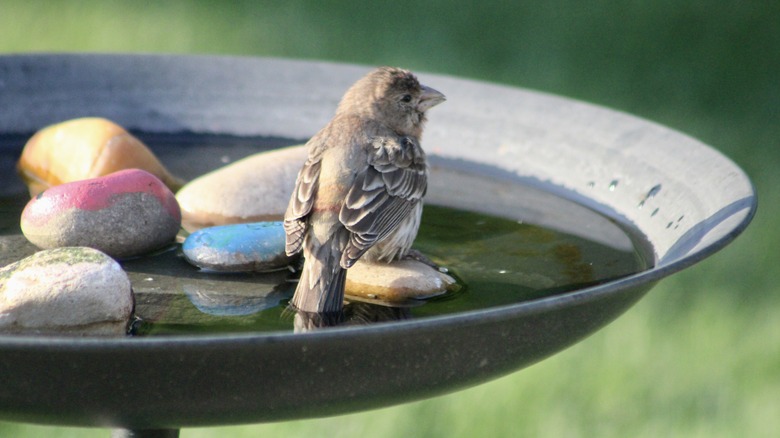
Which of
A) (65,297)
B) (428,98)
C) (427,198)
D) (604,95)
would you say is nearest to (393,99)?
(428,98)

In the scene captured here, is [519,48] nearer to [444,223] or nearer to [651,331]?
[651,331]

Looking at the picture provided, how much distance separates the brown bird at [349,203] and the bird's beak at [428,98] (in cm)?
14

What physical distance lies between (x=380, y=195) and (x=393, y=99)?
64 centimetres

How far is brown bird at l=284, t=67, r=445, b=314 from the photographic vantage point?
278 centimetres

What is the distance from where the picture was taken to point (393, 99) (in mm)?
3668

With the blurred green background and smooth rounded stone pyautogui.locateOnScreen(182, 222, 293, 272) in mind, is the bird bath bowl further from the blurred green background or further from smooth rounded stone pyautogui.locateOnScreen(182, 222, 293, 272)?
the blurred green background

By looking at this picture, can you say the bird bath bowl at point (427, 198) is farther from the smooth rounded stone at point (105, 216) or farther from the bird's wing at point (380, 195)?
the smooth rounded stone at point (105, 216)

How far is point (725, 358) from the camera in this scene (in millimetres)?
4855

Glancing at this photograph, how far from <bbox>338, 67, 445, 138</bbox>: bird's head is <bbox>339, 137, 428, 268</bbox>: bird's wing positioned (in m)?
0.32

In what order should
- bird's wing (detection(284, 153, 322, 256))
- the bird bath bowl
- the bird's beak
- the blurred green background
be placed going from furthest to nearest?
1. the blurred green background
2. the bird's beak
3. bird's wing (detection(284, 153, 322, 256))
4. the bird bath bowl

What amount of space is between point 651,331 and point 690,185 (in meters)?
2.23

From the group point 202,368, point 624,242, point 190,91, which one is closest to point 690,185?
point 624,242

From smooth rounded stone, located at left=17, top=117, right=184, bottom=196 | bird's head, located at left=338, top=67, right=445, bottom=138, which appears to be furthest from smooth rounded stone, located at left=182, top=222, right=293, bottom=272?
bird's head, located at left=338, top=67, right=445, bottom=138

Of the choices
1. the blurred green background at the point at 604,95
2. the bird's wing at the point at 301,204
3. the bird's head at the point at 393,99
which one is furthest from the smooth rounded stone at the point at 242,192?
the blurred green background at the point at 604,95
